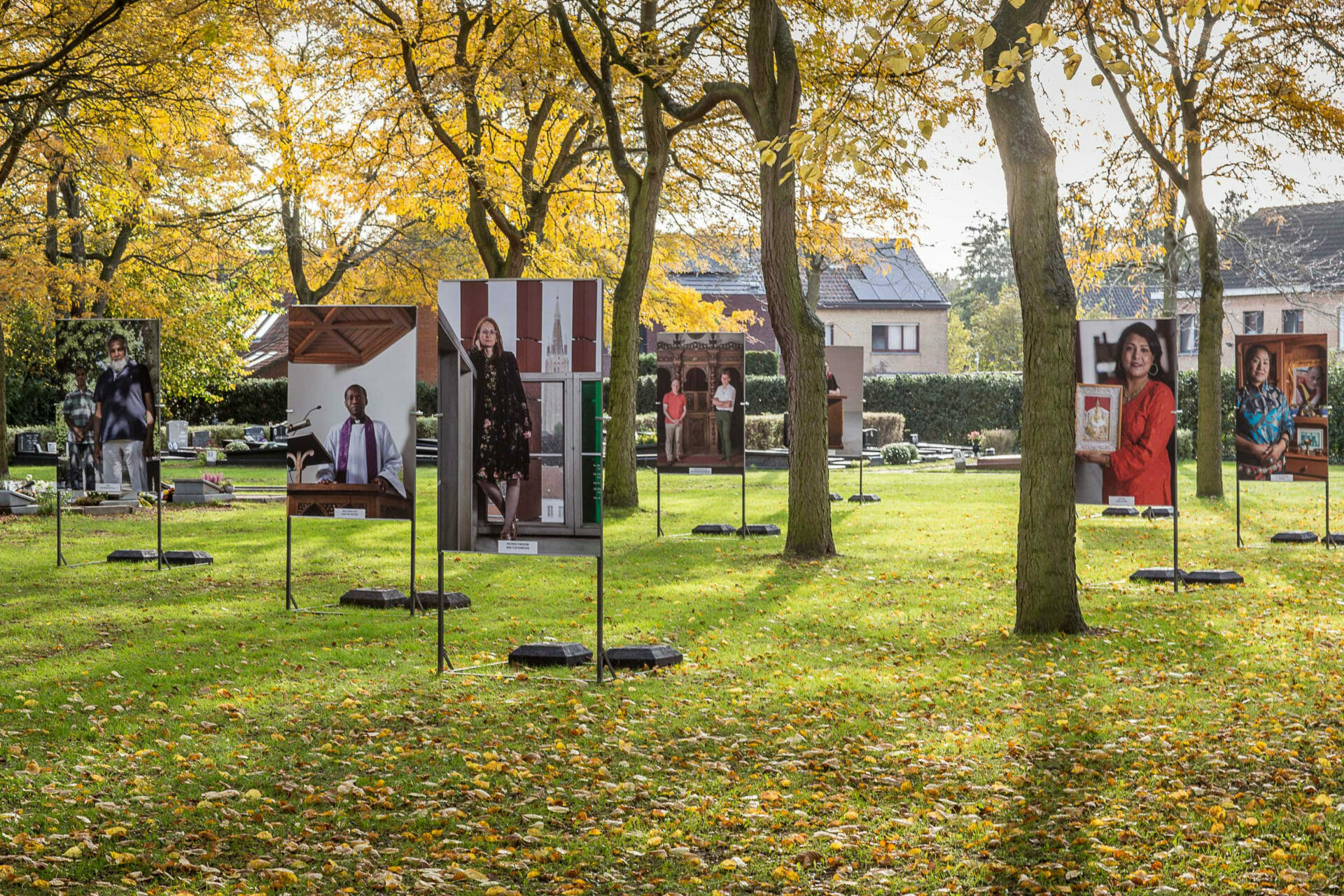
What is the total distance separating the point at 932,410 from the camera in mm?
43438

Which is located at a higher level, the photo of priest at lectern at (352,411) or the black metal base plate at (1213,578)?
the photo of priest at lectern at (352,411)

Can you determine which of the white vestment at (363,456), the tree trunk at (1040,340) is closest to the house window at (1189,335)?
the tree trunk at (1040,340)

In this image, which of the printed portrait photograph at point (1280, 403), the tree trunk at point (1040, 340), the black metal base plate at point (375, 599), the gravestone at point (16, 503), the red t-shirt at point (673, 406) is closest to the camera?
the tree trunk at point (1040, 340)

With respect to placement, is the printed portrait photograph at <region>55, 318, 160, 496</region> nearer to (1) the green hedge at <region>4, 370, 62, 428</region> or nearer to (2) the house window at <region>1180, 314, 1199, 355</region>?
(1) the green hedge at <region>4, 370, 62, 428</region>

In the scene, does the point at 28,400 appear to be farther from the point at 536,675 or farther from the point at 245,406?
the point at 536,675

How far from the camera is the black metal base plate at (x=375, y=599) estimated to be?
12.4m

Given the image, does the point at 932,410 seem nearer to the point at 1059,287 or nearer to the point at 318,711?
the point at 1059,287

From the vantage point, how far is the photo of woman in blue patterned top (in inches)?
682

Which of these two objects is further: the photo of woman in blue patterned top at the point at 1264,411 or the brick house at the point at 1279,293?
the brick house at the point at 1279,293

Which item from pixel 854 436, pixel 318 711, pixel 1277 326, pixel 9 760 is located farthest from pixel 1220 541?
pixel 1277 326

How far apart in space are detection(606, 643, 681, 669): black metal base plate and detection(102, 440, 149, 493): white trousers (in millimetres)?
7333

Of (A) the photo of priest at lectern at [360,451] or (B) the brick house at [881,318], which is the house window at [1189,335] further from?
(A) the photo of priest at lectern at [360,451]

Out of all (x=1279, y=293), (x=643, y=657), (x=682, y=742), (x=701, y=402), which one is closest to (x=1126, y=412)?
(x=643, y=657)

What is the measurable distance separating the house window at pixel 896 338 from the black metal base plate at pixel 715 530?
41.2 m
